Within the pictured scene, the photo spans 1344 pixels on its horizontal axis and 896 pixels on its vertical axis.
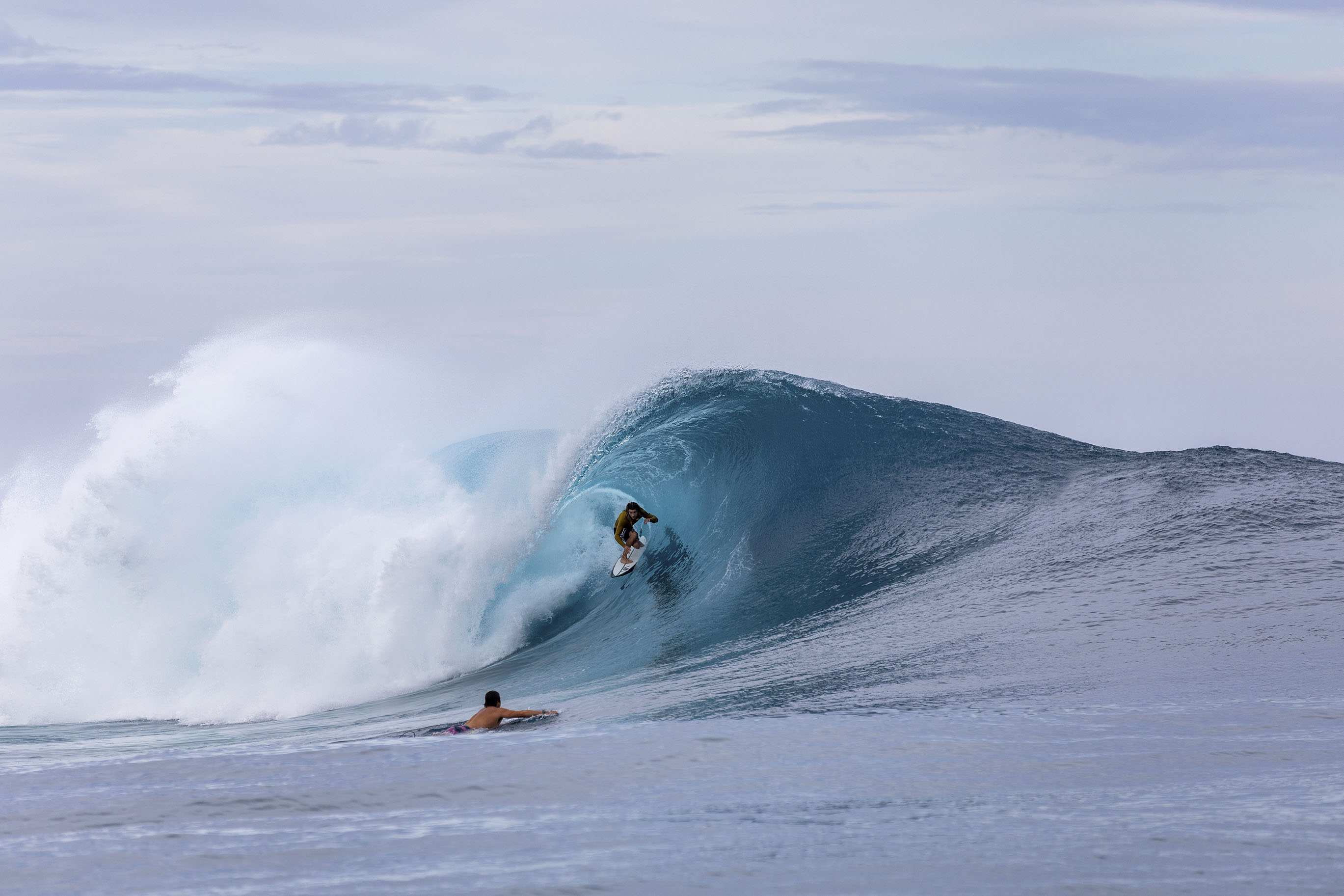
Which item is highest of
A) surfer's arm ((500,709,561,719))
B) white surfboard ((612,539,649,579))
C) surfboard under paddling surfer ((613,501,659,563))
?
surfboard under paddling surfer ((613,501,659,563))

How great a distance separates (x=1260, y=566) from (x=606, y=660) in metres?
6.00

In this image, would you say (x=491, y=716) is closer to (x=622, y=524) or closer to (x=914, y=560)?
(x=914, y=560)

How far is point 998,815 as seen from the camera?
5.65 metres

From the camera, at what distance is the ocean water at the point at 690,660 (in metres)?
5.41

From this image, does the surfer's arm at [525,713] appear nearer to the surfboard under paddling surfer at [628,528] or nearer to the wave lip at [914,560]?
the wave lip at [914,560]

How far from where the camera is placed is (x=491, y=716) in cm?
859

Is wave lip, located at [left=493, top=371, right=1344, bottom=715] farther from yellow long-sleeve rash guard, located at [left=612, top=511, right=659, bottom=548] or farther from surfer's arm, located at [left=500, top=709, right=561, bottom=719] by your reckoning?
surfer's arm, located at [left=500, top=709, right=561, bottom=719]

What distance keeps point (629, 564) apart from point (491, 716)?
6.11 m

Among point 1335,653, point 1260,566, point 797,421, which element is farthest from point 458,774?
point 797,421

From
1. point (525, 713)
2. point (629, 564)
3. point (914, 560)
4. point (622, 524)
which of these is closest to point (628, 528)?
point (622, 524)

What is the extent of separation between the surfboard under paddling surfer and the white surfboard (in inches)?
1.1

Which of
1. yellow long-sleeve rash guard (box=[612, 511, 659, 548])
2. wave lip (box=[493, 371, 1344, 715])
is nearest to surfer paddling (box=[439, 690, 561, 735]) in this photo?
wave lip (box=[493, 371, 1344, 715])

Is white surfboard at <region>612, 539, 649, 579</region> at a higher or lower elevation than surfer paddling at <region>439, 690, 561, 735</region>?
higher

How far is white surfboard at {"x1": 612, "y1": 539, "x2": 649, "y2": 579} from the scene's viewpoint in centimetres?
1454
